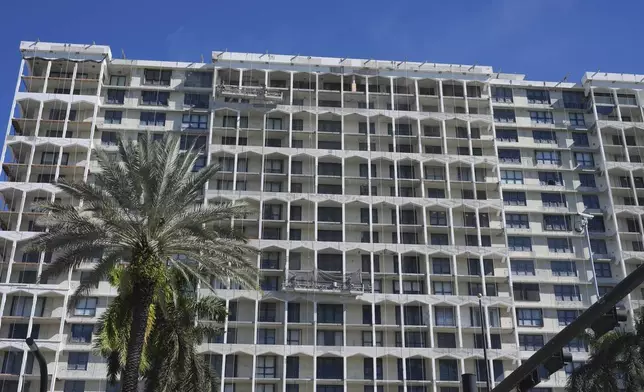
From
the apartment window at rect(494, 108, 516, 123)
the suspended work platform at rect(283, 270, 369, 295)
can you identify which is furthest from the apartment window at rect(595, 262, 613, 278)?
the suspended work platform at rect(283, 270, 369, 295)

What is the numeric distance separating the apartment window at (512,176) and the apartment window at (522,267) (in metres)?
8.69

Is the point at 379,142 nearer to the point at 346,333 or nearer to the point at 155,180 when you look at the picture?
the point at 346,333

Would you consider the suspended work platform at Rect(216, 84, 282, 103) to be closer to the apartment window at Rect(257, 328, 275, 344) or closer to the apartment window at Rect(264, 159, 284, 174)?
the apartment window at Rect(264, 159, 284, 174)

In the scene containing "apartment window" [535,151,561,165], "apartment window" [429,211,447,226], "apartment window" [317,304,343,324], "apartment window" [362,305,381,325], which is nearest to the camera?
"apartment window" [317,304,343,324]

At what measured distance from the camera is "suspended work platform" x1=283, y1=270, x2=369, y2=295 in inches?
2403

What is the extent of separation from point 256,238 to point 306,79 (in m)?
18.7

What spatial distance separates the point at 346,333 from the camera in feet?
202

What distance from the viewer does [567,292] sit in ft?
219

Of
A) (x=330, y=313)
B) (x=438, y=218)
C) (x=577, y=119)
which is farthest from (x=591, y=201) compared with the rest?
(x=330, y=313)

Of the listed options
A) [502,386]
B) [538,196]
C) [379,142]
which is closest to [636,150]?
[538,196]

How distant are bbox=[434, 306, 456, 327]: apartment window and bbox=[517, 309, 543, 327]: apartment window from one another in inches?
284

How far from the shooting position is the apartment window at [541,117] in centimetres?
7462

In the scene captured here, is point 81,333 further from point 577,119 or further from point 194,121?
point 577,119

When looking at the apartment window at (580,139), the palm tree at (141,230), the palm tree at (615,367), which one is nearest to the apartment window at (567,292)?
the apartment window at (580,139)
